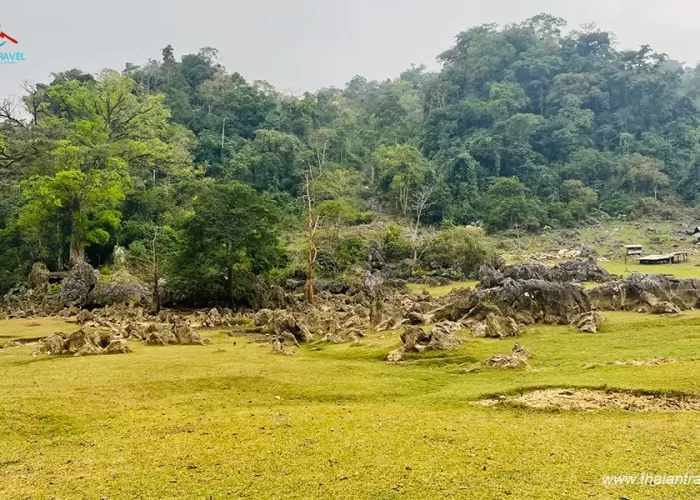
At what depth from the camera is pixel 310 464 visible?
4.02 metres

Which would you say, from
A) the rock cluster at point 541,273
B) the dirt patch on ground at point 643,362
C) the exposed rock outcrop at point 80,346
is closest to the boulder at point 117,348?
the exposed rock outcrop at point 80,346

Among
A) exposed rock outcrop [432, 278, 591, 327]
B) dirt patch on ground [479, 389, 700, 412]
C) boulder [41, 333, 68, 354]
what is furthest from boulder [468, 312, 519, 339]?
boulder [41, 333, 68, 354]

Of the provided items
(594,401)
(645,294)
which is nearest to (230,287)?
(645,294)

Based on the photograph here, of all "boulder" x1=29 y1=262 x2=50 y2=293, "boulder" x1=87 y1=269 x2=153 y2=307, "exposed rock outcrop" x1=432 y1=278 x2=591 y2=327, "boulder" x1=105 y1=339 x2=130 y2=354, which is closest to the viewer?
A: "boulder" x1=105 y1=339 x2=130 y2=354

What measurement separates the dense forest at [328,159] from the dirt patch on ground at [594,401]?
15267 millimetres

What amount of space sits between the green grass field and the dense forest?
1223 cm

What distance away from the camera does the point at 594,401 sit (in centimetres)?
556

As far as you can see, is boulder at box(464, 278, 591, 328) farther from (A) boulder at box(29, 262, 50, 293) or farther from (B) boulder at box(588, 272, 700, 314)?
(A) boulder at box(29, 262, 50, 293)

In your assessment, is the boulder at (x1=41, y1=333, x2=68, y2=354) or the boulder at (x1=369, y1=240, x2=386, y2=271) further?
the boulder at (x1=369, y1=240, x2=386, y2=271)

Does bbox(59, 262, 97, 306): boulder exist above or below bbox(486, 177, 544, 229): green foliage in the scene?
below

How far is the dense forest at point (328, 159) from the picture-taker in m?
26.6

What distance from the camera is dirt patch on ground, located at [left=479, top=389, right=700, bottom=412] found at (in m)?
5.30

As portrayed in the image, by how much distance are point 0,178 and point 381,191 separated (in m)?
36.0

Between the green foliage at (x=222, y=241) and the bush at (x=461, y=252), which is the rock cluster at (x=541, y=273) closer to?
the bush at (x=461, y=252)
